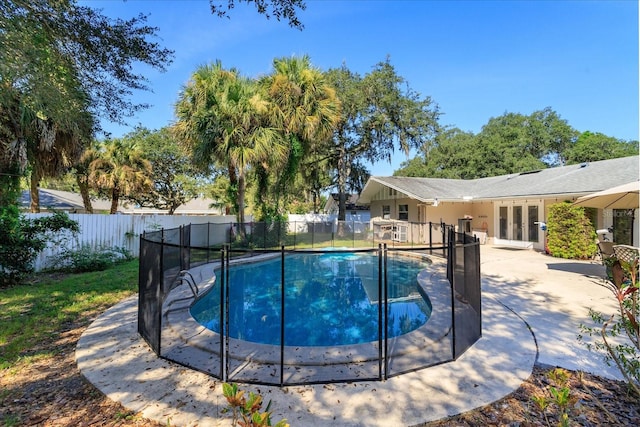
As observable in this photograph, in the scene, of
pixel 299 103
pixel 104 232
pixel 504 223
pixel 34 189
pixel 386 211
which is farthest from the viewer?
pixel 386 211

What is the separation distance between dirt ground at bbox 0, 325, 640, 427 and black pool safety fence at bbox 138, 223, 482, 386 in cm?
82

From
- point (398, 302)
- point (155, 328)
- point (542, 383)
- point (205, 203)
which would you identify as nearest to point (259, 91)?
point (398, 302)

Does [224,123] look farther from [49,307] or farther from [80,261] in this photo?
[49,307]

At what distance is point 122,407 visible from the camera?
2777 millimetres

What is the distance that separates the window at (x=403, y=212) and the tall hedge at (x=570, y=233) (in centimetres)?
828

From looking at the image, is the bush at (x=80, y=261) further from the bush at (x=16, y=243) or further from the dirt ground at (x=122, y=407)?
the dirt ground at (x=122, y=407)

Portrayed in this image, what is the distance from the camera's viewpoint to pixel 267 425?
1469 mm

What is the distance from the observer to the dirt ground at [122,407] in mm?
2584

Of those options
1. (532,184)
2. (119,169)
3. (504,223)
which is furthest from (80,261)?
(532,184)

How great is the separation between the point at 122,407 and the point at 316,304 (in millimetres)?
5223

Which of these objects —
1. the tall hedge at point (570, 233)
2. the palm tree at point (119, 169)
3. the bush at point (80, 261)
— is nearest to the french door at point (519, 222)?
the tall hedge at point (570, 233)

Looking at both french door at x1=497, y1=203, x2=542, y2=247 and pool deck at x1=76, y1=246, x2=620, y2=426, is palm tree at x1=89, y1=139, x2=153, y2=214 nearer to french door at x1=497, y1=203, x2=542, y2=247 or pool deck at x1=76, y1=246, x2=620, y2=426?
pool deck at x1=76, y1=246, x2=620, y2=426

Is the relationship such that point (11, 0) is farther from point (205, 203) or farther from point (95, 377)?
point (205, 203)

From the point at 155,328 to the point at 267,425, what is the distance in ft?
10.1
